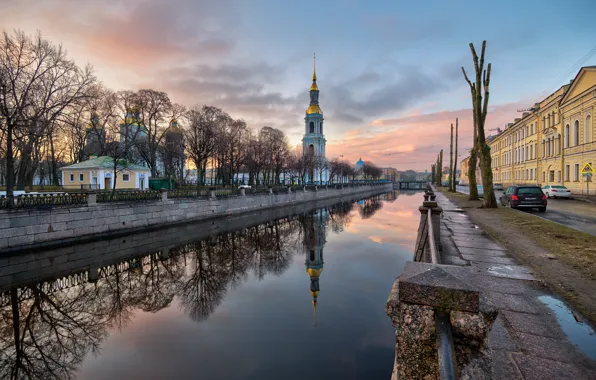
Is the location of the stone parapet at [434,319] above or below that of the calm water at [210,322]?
above

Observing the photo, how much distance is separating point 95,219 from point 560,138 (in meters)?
47.6

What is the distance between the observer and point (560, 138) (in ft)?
115

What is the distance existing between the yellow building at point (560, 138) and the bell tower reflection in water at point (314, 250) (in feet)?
87.7

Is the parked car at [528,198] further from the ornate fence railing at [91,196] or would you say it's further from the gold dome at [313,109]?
the gold dome at [313,109]

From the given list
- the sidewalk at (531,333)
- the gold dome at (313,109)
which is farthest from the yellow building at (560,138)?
the gold dome at (313,109)

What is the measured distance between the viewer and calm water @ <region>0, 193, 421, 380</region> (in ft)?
18.3

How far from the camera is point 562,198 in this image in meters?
26.7

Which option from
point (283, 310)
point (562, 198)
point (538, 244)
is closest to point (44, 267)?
point (283, 310)

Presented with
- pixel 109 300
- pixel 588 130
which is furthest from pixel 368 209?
pixel 109 300

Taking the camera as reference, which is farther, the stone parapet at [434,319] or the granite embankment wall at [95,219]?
the granite embankment wall at [95,219]

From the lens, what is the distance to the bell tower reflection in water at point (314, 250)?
9725 mm

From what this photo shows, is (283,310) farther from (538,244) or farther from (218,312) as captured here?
(538,244)

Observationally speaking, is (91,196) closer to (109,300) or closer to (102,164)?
(109,300)

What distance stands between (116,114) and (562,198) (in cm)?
4932
